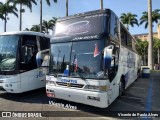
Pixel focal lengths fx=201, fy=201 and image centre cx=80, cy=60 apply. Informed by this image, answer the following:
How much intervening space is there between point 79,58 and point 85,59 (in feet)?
0.85

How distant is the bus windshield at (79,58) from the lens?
6773mm

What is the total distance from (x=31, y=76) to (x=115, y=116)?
15.3ft

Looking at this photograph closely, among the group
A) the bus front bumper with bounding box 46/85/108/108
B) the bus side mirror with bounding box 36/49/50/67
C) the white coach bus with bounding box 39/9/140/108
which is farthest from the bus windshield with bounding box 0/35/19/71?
the bus front bumper with bounding box 46/85/108/108

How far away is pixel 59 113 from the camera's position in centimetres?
709

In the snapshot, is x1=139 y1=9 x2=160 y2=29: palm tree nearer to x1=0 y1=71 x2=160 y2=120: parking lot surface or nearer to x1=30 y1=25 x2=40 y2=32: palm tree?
x1=30 y1=25 x2=40 y2=32: palm tree

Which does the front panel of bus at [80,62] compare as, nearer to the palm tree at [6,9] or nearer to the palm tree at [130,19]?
the palm tree at [6,9]

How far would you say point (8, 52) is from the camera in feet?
30.1

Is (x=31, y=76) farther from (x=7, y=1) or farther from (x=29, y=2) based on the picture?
(x=7, y=1)

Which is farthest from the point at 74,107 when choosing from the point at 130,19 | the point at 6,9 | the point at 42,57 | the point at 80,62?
the point at 130,19

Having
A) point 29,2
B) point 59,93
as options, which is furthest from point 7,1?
point 59,93

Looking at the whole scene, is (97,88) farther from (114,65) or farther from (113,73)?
(114,65)

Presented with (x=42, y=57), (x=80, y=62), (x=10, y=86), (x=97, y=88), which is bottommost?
(x=10, y=86)

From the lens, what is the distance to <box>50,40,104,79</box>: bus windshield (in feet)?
22.2

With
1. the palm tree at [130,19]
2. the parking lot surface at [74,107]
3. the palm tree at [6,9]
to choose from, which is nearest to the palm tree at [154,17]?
the palm tree at [130,19]
